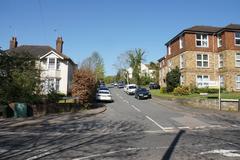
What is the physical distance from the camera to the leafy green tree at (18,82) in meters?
22.2

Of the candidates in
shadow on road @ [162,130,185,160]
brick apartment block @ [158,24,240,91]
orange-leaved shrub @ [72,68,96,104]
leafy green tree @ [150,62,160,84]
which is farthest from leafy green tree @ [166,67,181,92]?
leafy green tree @ [150,62,160,84]

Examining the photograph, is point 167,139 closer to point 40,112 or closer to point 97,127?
point 97,127

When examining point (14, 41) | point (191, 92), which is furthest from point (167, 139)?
point (14, 41)

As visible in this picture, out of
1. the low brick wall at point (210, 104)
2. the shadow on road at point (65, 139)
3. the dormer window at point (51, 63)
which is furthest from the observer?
the dormer window at point (51, 63)

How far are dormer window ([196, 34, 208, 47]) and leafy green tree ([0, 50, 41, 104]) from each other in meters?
26.2

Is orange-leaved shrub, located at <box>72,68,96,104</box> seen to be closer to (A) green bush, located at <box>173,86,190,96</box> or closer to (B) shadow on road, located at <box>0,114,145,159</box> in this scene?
(B) shadow on road, located at <box>0,114,145,159</box>

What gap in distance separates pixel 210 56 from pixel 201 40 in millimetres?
2728

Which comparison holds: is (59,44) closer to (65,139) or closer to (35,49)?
(35,49)

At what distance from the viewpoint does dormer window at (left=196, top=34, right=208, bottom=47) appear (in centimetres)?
4212

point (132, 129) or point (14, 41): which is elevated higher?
point (14, 41)

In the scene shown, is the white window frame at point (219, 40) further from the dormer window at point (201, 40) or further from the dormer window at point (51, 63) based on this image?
the dormer window at point (51, 63)

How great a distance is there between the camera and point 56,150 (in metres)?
10.2

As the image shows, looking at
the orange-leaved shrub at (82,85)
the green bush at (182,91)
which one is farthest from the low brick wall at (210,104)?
the orange-leaved shrub at (82,85)

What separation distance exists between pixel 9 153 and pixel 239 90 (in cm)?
3670
